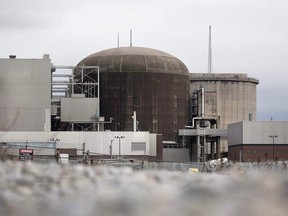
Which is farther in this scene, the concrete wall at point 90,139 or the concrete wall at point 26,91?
the concrete wall at point 26,91

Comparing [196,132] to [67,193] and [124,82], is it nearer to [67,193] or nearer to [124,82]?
[124,82]

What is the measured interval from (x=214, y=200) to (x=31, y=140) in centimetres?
10508

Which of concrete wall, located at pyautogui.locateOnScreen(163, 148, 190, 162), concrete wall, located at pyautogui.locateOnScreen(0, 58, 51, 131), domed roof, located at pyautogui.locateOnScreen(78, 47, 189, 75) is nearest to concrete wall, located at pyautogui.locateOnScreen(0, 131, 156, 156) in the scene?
concrete wall, located at pyautogui.locateOnScreen(0, 58, 51, 131)

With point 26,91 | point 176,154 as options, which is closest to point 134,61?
point 176,154

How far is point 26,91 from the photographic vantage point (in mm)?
115938

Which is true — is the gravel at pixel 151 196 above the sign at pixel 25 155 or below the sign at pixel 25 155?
above

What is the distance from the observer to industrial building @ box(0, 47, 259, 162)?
113250 mm

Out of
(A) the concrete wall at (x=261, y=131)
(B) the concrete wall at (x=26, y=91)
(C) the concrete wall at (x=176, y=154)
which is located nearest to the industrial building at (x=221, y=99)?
(C) the concrete wall at (x=176, y=154)

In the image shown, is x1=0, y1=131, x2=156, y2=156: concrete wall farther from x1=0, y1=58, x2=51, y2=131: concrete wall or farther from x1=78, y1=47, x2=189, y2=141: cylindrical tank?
x1=78, y1=47, x2=189, y2=141: cylindrical tank

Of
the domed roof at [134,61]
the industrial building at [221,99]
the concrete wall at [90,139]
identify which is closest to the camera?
the concrete wall at [90,139]

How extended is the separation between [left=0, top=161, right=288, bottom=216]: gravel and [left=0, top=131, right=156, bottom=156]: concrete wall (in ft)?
332

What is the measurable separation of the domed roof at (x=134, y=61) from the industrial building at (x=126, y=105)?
8.3 inches

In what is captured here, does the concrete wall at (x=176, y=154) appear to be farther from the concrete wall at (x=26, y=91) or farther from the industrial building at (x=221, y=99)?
the concrete wall at (x=26, y=91)

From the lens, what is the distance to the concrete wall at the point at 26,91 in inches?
4537
